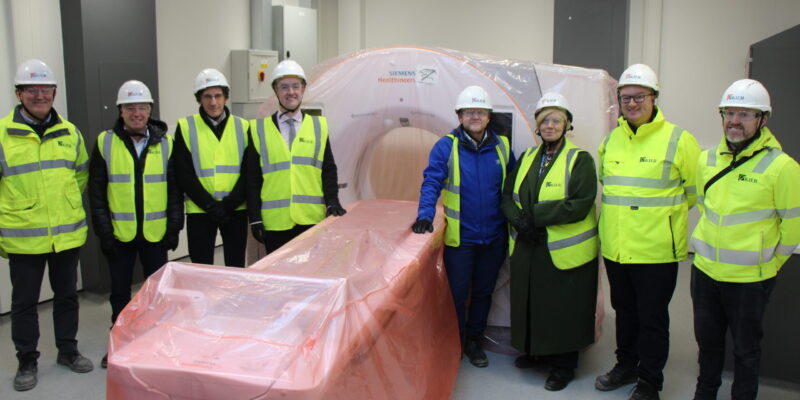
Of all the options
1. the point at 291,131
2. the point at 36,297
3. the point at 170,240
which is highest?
the point at 291,131

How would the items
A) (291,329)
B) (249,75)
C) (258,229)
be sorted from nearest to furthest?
(291,329), (258,229), (249,75)

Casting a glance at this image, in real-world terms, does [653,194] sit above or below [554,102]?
below

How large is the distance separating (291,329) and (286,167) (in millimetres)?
1446

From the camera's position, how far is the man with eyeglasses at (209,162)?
2.99 meters

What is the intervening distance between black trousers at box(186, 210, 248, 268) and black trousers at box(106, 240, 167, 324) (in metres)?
0.14

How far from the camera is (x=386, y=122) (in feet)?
11.8

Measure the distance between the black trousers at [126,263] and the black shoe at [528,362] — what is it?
1.78 metres

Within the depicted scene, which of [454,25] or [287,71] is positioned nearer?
[287,71]

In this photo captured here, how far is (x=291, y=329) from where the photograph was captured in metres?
1.73

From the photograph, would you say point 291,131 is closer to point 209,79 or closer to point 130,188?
point 209,79

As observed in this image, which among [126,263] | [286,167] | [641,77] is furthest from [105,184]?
[641,77]

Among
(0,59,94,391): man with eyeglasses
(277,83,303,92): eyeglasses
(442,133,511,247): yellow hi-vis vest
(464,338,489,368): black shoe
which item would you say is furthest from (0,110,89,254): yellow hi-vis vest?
(464,338,489,368): black shoe

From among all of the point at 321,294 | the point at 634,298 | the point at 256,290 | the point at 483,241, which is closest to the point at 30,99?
the point at 256,290

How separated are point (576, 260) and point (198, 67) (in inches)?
138
